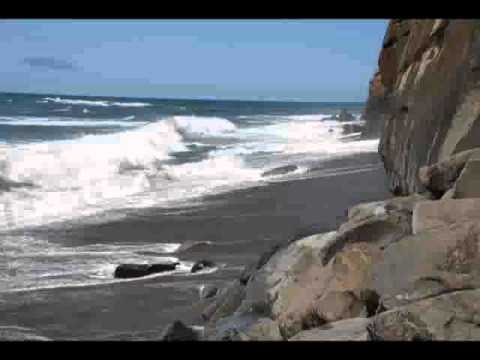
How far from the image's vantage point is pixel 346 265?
19.8ft

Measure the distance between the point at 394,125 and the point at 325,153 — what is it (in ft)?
62.1

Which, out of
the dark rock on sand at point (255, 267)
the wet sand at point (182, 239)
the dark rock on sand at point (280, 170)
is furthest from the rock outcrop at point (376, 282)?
the dark rock on sand at point (280, 170)

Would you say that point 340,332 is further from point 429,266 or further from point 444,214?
point 444,214

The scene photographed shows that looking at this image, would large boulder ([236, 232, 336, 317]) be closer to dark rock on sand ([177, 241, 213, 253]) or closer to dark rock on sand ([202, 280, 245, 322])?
dark rock on sand ([202, 280, 245, 322])

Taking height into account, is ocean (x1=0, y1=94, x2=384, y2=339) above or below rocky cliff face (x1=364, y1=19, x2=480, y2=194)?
below

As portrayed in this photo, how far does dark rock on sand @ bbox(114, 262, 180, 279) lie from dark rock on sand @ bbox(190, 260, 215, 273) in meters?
0.32

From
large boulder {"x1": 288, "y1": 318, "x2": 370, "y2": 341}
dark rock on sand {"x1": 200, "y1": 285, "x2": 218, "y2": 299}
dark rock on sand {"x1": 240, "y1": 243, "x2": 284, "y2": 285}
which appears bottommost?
dark rock on sand {"x1": 200, "y1": 285, "x2": 218, "y2": 299}

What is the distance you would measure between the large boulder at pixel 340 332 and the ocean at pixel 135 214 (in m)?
3.11

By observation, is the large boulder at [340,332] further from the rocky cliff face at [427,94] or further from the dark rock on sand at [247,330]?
the rocky cliff face at [427,94]

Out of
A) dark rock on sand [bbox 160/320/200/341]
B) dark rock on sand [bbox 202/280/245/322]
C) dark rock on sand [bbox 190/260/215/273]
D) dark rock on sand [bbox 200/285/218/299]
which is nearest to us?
dark rock on sand [bbox 160/320/200/341]

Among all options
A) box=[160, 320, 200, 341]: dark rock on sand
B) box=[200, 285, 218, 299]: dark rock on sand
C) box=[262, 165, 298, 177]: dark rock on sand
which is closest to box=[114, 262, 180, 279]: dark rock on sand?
box=[200, 285, 218, 299]: dark rock on sand

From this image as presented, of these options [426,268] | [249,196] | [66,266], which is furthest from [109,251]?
[426,268]

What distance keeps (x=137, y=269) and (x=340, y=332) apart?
565 centimetres

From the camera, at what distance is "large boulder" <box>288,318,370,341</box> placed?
4.77 m
